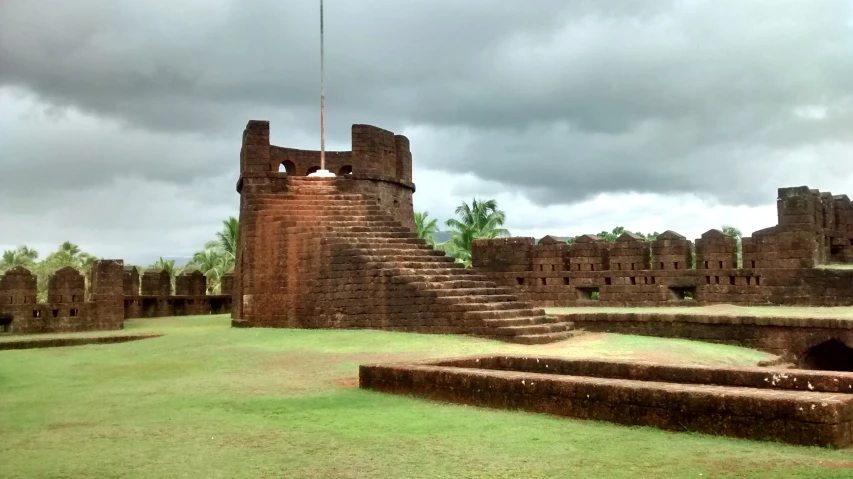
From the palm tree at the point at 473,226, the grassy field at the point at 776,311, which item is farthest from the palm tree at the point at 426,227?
the grassy field at the point at 776,311

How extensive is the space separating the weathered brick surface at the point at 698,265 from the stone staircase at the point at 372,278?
381 centimetres

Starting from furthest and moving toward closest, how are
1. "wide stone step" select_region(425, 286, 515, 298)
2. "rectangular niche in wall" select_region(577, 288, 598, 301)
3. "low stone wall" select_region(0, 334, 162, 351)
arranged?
1. "rectangular niche in wall" select_region(577, 288, 598, 301)
2. "low stone wall" select_region(0, 334, 162, 351)
3. "wide stone step" select_region(425, 286, 515, 298)

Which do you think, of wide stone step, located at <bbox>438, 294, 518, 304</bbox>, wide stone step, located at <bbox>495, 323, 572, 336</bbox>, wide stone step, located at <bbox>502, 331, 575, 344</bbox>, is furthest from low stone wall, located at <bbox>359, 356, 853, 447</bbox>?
wide stone step, located at <bbox>438, 294, 518, 304</bbox>

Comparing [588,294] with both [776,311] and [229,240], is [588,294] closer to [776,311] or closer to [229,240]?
[776,311]

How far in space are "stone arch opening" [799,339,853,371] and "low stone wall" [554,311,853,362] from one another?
21 cm

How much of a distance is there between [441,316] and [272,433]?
8297 millimetres

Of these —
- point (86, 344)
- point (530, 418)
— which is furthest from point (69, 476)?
point (86, 344)

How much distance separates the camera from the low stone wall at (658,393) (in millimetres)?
4602

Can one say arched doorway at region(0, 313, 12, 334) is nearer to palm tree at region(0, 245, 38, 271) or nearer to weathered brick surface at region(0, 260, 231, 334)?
weathered brick surface at region(0, 260, 231, 334)

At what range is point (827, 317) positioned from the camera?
12.2 meters

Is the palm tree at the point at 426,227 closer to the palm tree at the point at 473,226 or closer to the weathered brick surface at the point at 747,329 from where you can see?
the palm tree at the point at 473,226

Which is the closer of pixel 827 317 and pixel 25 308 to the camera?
pixel 827 317

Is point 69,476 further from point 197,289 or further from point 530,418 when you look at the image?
point 197,289

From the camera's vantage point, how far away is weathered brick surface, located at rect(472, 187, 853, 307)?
51.2 feet
